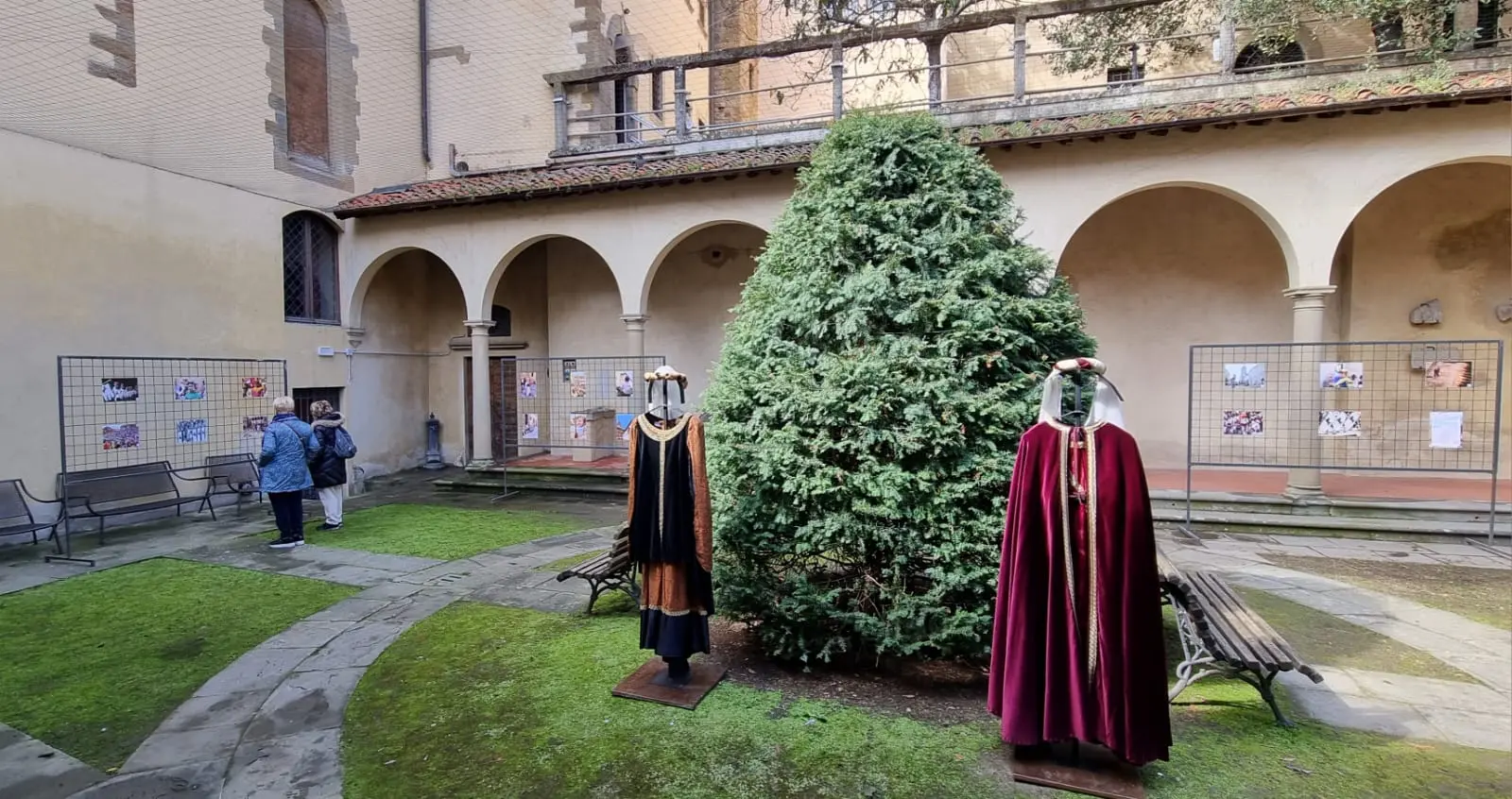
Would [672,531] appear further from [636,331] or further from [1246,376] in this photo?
[636,331]

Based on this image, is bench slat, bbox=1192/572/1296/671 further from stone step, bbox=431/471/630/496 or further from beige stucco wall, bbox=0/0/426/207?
beige stucco wall, bbox=0/0/426/207

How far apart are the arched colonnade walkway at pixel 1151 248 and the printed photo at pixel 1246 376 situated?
1.25 m

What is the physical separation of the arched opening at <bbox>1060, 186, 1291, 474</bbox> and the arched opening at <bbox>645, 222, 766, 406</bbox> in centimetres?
576

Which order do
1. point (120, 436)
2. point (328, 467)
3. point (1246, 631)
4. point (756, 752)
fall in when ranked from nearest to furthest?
point (756, 752) < point (1246, 631) < point (328, 467) < point (120, 436)

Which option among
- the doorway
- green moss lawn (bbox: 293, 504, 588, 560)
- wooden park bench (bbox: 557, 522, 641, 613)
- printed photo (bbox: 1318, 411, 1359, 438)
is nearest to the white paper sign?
printed photo (bbox: 1318, 411, 1359, 438)

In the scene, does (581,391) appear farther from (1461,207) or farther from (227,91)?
(1461,207)

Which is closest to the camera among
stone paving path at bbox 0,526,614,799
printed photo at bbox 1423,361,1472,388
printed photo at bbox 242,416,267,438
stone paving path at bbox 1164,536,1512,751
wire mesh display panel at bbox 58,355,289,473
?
stone paving path at bbox 0,526,614,799

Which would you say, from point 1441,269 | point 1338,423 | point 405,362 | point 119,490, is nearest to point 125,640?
point 119,490

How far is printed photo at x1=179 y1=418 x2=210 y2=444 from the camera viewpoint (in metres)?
9.10

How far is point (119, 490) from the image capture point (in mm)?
8391

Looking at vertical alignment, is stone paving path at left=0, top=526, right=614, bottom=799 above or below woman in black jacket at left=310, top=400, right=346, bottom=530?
below

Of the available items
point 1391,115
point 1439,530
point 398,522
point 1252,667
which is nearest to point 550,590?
point 398,522

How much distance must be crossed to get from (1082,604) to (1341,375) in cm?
725

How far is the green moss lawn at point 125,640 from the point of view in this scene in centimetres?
368
